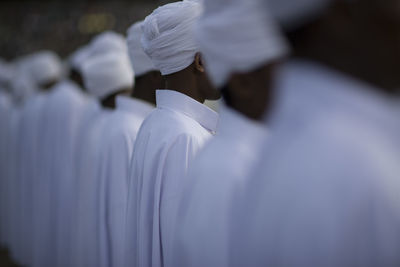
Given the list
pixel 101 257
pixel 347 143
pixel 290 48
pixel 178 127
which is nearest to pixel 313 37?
pixel 290 48

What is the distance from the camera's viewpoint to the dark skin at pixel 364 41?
3.75 feet

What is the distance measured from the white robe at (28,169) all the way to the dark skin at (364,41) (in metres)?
5.44

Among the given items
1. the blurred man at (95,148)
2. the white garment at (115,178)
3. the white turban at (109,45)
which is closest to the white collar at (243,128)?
the white garment at (115,178)

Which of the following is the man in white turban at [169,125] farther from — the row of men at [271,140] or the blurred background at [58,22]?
the blurred background at [58,22]

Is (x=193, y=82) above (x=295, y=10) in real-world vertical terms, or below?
below

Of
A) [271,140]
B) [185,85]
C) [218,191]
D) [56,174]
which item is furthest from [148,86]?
[56,174]

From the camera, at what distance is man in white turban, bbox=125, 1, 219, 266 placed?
8.14ft

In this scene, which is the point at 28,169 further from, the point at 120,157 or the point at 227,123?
the point at 227,123

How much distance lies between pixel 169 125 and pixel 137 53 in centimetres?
97

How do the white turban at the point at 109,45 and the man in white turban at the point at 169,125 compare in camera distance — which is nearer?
the man in white turban at the point at 169,125

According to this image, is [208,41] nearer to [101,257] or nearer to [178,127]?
[178,127]

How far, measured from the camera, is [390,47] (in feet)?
3.77

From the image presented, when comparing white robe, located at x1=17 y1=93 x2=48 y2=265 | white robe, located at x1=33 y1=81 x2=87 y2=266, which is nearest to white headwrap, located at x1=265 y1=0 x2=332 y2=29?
white robe, located at x1=33 y1=81 x2=87 y2=266

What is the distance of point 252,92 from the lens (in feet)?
4.83
